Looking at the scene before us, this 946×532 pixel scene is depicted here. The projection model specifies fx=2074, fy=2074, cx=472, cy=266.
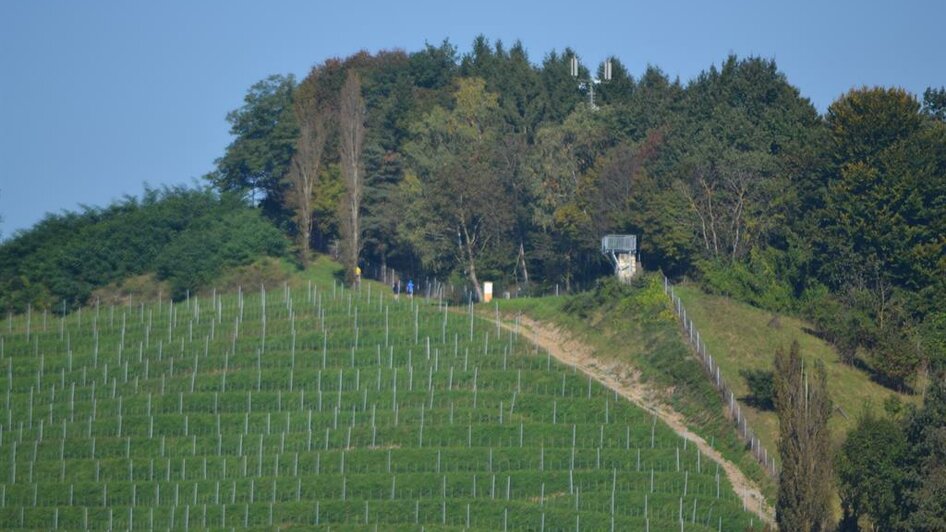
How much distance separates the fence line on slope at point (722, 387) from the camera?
203ft

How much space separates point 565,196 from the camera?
8756 centimetres

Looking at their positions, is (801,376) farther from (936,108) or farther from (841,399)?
(936,108)

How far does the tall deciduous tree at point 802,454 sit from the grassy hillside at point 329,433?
274 centimetres

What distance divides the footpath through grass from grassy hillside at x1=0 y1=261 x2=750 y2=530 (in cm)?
172

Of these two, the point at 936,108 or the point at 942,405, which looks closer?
the point at 942,405

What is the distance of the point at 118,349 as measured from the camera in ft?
A: 243

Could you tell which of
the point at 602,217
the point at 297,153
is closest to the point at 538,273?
the point at 602,217

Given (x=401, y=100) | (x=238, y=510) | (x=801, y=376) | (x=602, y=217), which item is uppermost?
(x=401, y=100)

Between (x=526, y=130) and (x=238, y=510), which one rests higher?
(x=526, y=130)

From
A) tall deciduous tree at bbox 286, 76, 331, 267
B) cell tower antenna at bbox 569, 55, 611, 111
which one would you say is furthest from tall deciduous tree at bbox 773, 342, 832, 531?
cell tower antenna at bbox 569, 55, 611, 111

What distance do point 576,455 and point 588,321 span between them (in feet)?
42.5

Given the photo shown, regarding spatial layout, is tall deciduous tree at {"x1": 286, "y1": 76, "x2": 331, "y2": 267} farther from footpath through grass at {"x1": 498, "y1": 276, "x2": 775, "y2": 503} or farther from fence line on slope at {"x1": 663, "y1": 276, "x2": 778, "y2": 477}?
fence line on slope at {"x1": 663, "y1": 276, "x2": 778, "y2": 477}

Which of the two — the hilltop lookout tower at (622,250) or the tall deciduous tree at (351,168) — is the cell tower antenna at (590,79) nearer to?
the tall deciduous tree at (351,168)

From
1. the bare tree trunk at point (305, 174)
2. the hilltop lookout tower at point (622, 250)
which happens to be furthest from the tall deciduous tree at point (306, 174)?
the hilltop lookout tower at point (622, 250)
